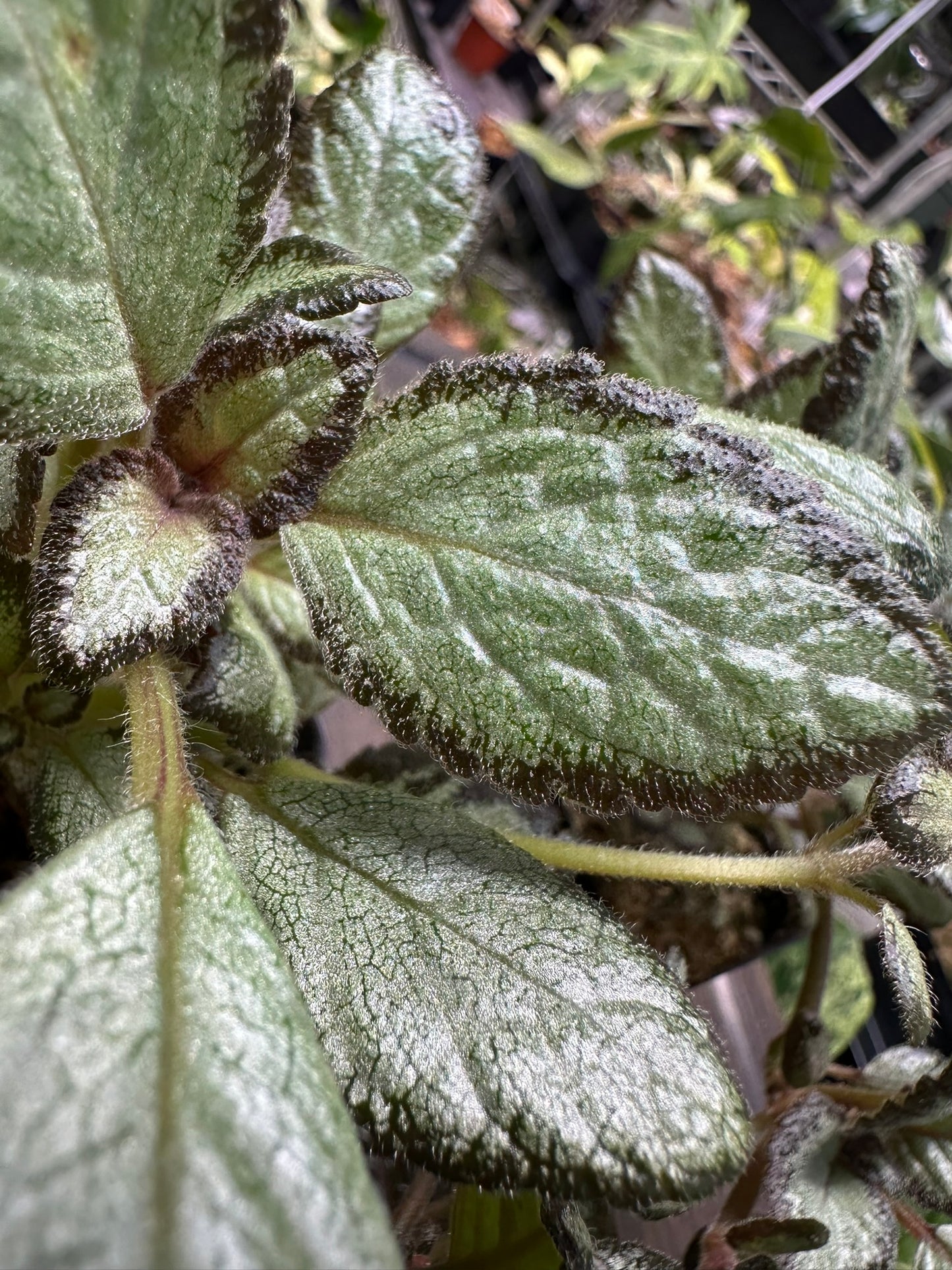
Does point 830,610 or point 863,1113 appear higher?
point 830,610

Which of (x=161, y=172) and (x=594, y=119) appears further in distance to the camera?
(x=594, y=119)

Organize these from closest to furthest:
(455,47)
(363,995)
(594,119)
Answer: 1. (363,995)
2. (455,47)
3. (594,119)

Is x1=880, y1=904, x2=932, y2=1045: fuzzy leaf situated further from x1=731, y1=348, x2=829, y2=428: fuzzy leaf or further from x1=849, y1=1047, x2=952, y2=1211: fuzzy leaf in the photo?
x1=731, y1=348, x2=829, y2=428: fuzzy leaf

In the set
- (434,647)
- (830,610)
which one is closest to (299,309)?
(434,647)

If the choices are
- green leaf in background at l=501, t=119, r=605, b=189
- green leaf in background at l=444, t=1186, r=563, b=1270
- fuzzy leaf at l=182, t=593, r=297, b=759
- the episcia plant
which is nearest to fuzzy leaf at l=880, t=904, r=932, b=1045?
the episcia plant

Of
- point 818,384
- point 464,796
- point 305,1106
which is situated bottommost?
point 464,796

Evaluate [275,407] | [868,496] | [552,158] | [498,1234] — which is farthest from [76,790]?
[552,158]

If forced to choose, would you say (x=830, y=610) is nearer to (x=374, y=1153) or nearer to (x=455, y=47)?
(x=374, y=1153)

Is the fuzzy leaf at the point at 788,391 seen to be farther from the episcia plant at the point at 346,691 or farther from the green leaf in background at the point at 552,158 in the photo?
the green leaf in background at the point at 552,158

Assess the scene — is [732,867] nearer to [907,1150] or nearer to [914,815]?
[914,815]
